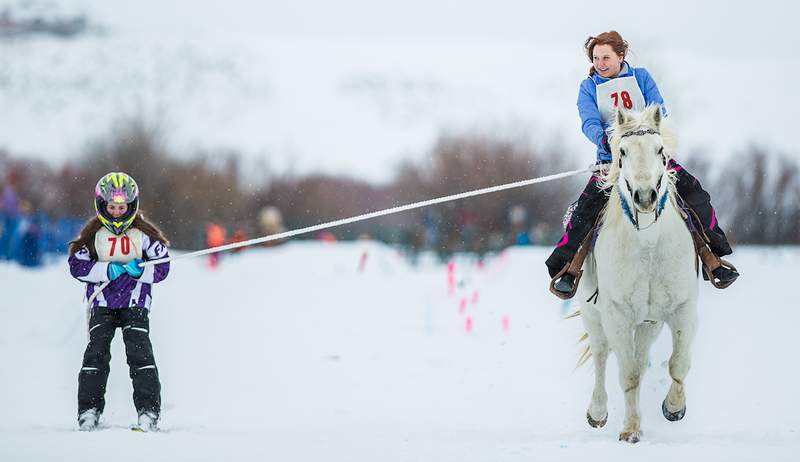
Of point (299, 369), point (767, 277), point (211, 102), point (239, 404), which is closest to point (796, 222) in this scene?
point (767, 277)

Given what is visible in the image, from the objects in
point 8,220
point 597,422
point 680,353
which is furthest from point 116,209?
point 8,220

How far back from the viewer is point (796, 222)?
27.1 meters

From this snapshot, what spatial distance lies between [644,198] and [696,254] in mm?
1138

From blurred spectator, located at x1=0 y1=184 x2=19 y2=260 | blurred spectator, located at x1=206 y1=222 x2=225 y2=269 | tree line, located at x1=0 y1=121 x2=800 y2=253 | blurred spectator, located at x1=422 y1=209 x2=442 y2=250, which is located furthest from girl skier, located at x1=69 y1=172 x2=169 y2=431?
blurred spectator, located at x1=422 y1=209 x2=442 y2=250

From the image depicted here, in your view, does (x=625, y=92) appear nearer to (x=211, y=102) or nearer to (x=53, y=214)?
(x=53, y=214)

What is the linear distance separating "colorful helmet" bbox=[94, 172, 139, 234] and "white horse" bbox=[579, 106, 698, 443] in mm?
3214

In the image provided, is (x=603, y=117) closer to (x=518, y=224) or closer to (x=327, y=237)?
(x=518, y=224)

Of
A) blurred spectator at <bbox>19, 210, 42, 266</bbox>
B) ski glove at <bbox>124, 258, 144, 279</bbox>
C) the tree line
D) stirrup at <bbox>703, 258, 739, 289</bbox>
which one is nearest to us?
stirrup at <bbox>703, 258, 739, 289</bbox>

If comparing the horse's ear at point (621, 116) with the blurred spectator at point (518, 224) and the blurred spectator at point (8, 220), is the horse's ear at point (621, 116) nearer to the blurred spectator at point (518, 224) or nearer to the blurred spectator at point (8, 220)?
the blurred spectator at point (8, 220)

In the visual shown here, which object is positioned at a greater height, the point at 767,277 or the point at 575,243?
the point at 575,243

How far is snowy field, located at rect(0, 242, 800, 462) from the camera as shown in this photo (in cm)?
630

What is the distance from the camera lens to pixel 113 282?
6.81 metres

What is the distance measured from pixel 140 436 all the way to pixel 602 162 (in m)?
3.61

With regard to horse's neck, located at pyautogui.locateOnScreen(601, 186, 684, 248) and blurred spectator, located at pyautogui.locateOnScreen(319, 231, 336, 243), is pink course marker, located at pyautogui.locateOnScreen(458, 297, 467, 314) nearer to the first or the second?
horse's neck, located at pyautogui.locateOnScreen(601, 186, 684, 248)
